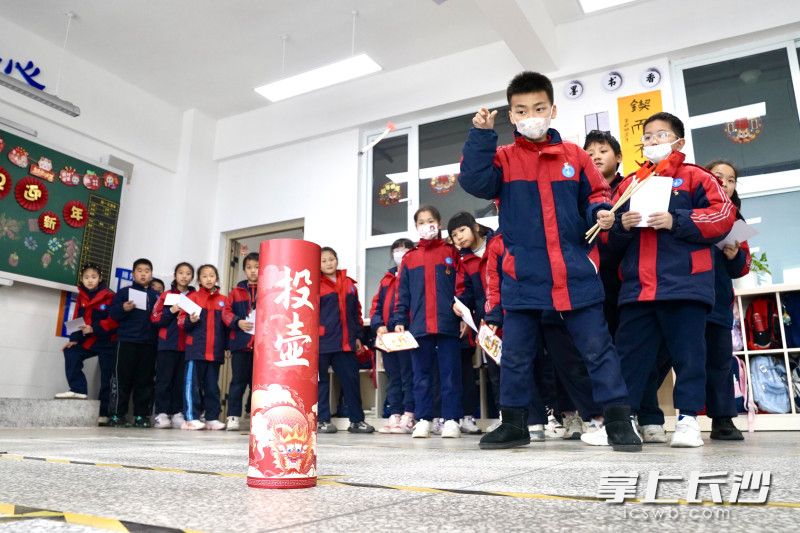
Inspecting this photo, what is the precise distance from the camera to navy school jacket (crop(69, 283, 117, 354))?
4.89m

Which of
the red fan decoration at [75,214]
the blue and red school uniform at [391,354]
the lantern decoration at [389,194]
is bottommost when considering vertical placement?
the blue and red school uniform at [391,354]

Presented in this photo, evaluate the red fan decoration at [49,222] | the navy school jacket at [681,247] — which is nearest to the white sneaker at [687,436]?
the navy school jacket at [681,247]

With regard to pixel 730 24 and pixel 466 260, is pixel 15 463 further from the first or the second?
pixel 730 24

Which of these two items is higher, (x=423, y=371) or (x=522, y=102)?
(x=522, y=102)

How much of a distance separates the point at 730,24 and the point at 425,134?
2634 mm

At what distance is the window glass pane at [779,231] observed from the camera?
4078mm

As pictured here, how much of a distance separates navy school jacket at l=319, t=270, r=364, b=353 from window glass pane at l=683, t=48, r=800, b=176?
9.29 feet

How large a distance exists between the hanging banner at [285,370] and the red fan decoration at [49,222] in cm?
493

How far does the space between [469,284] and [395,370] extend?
36.5 inches

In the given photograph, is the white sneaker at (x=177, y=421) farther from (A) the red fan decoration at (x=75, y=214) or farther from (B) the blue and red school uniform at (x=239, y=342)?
(A) the red fan decoration at (x=75, y=214)

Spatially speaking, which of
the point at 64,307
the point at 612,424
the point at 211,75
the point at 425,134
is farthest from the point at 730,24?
the point at 64,307

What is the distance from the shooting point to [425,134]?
226 inches

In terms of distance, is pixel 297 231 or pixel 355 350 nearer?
pixel 355 350

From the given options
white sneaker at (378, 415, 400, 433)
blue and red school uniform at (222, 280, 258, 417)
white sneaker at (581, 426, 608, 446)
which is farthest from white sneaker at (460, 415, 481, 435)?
blue and red school uniform at (222, 280, 258, 417)
